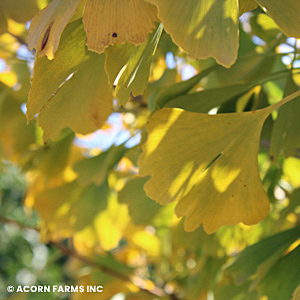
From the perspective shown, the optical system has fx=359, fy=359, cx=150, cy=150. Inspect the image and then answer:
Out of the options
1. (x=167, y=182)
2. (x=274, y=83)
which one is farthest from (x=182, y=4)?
(x=274, y=83)

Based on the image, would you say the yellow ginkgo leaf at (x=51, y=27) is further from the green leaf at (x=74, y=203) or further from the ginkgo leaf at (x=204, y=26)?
the green leaf at (x=74, y=203)

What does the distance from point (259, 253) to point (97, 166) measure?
30 centimetres

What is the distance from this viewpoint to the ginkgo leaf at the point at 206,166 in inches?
12.9

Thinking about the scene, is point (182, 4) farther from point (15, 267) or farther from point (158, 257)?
point (15, 267)

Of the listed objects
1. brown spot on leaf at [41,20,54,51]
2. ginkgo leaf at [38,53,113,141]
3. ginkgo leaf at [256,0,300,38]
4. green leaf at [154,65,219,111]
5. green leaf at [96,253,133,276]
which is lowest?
green leaf at [96,253,133,276]

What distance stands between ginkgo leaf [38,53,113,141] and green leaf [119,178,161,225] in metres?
0.24

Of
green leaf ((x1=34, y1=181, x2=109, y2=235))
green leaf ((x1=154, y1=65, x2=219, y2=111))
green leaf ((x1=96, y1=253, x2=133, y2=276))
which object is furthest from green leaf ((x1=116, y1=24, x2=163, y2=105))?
green leaf ((x1=96, y1=253, x2=133, y2=276))

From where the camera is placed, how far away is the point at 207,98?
0.41 metres

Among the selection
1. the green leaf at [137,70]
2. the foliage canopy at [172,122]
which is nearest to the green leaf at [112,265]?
the foliage canopy at [172,122]

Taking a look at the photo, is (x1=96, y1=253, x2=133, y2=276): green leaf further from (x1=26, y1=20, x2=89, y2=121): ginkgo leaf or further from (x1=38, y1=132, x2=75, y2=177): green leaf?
(x1=26, y1=20, x2=89, y2=121): ginkgo leaf

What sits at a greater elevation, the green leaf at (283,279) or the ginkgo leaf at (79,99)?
the ginkgo leaf at (79,99)

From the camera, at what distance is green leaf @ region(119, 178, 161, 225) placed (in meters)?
0.60

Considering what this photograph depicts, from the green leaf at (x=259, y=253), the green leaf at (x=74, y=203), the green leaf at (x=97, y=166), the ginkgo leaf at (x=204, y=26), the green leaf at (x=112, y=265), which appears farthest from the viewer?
the green leaf at (x=112, y=265)

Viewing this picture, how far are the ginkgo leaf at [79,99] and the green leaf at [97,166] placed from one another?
0.23 m
